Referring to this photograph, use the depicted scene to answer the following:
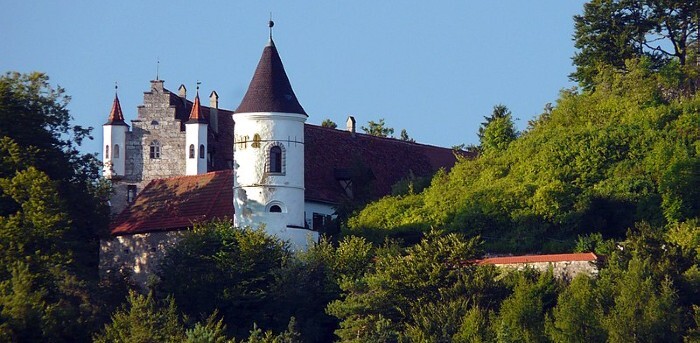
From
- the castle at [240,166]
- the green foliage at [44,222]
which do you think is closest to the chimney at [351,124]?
the castle at [240,166]

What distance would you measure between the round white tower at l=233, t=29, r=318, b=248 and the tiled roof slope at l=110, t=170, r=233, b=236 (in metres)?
1.65

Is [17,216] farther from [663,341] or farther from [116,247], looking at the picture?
[663,341]

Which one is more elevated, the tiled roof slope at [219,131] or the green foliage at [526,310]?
the tiled roof slope at [219,131]

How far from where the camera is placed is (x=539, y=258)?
197 ft

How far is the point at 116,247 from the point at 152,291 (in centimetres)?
544

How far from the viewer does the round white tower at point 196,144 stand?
73.8 meters

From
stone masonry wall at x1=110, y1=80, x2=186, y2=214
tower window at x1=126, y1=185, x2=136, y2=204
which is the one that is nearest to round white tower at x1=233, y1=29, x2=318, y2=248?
stone masonry wall at x1=110, y1=80, x2=186, y2=214

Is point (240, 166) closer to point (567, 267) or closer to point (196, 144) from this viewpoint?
point (196, 144)

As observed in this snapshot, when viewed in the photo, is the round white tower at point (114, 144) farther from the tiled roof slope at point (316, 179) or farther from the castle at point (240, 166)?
the tiled roof slope at point (316, 179)

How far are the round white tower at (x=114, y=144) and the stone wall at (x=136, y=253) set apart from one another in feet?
25.9

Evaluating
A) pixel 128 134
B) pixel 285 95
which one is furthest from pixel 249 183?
pixel 128 134

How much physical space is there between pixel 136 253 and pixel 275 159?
5724 mm

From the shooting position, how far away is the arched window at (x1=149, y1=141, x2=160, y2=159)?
245ft

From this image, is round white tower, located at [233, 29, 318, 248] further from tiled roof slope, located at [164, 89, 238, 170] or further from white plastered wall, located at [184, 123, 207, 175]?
tiled roof slope, located at [164, 89, 238, 170]
